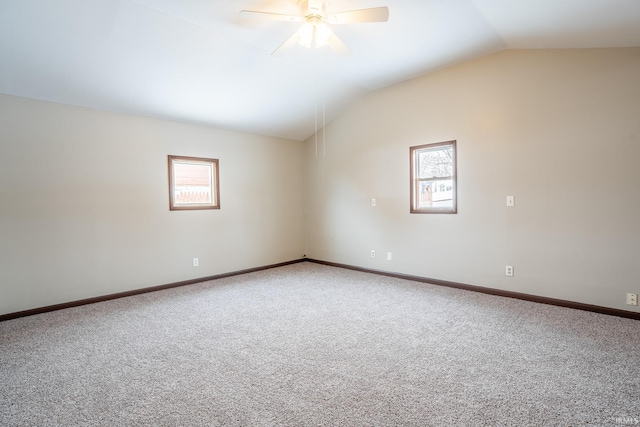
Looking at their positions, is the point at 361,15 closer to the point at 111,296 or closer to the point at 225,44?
the point at 225,44

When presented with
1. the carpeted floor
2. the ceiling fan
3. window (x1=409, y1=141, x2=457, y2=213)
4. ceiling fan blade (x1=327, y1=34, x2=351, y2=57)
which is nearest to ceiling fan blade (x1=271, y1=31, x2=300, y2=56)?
the ceiling fan

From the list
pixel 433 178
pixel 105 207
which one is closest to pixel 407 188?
pixel 433 178

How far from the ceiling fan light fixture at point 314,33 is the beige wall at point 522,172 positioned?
2170 millimetres

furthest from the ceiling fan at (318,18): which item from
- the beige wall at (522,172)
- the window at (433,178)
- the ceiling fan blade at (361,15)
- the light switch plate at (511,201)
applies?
the light switch plate at (511,201)

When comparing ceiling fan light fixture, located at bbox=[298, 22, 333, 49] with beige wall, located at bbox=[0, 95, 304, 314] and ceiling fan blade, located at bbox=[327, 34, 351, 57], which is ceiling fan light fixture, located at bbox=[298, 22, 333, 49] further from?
beige wall, located at bbox=[0, 95, 304, 314]

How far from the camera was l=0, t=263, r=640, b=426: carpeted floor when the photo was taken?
1775mm

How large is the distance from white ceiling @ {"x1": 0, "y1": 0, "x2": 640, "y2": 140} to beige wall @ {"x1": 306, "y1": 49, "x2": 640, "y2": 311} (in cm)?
33

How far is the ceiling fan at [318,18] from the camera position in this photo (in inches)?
97.4

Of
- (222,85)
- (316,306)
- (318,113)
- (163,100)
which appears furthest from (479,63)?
(163,100)

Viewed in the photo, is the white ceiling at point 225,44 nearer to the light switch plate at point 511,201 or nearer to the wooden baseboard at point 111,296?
the light switch plate at point 511,201

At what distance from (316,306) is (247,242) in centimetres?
233

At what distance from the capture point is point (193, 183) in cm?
492

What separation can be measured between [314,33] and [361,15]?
0.51m

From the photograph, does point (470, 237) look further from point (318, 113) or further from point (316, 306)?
point (318, 113)
